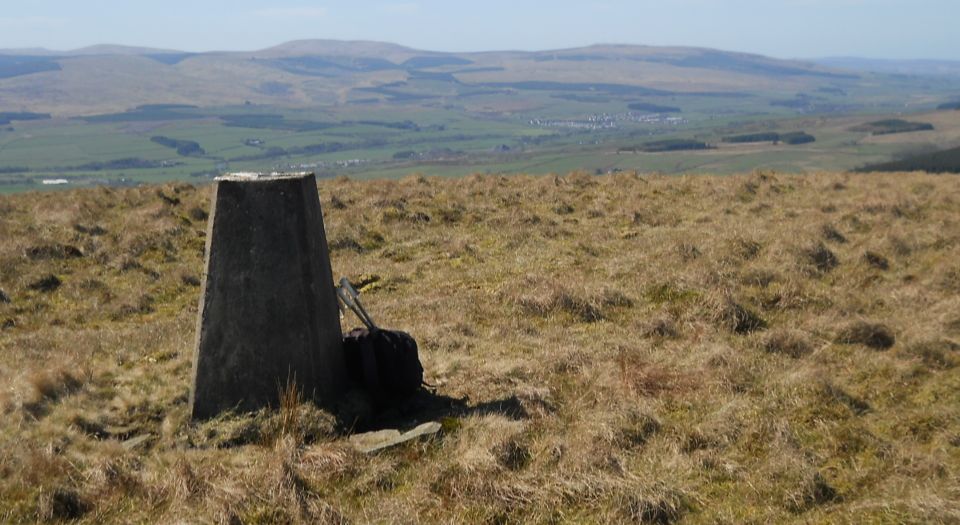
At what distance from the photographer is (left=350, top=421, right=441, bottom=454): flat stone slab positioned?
6.58 meters

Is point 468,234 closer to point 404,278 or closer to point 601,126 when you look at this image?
point 404,278

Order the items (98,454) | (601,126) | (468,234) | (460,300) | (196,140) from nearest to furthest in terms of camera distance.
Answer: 1. (98,454)
2. (460,300)
3. (468,234)
4. (196,140)
5. (601,126)

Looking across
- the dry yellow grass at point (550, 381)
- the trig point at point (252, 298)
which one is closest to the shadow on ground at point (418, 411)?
the dry yellow grass at point (550, 381)

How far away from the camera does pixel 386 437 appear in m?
6.82

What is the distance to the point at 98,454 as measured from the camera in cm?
637

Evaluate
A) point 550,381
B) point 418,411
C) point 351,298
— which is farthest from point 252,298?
point 550,381

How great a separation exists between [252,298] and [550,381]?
141 inches

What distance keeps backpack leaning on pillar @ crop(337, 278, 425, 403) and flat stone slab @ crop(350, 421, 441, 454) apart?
3.09 ft

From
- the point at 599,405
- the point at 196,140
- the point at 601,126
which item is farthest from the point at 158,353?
the point at 601,126

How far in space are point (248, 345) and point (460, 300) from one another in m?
5.14

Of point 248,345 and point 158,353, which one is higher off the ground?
point 248,345

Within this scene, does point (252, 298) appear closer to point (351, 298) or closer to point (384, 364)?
point (351, 298)

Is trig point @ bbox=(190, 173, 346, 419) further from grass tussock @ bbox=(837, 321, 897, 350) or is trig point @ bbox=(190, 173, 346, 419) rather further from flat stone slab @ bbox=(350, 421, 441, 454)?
grass tussock @ bbox=(837, 321, 897, 350)

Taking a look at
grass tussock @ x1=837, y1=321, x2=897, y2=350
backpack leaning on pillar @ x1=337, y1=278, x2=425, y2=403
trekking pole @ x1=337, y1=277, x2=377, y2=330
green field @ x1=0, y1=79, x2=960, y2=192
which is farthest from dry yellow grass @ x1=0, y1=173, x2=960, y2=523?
green field @ x1=0, y1=79, x2=960, y2=192
